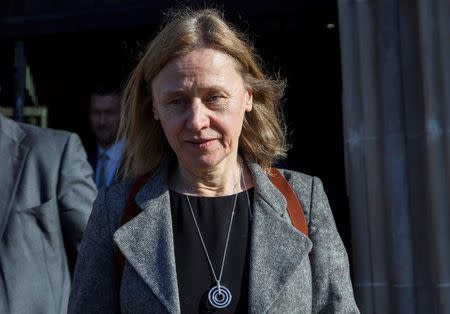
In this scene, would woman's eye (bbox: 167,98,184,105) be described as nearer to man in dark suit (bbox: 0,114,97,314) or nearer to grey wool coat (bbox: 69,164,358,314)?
grey wool coat (bbox: 69,164,358,314)

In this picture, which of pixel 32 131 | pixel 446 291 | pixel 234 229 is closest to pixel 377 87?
pixel 446 291

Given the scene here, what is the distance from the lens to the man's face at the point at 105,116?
6070 mm

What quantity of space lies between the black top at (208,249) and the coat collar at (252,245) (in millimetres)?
30

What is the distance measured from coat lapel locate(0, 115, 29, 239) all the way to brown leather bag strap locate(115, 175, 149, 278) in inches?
44.6

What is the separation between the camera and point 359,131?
183 inches

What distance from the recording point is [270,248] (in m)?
2.82

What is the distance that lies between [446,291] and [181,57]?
2190 millimetres

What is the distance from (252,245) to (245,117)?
1.53 feet

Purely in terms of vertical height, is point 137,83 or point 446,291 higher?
point 137,83

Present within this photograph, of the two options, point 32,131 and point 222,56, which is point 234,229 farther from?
point 32,131

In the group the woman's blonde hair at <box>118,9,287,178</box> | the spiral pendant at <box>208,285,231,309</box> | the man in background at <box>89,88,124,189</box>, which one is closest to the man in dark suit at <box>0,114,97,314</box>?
the woman's blonde hair at <box>118,9,287,178</box>

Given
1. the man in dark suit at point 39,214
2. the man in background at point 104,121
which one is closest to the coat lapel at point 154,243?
the man in dark suit at point 39,214

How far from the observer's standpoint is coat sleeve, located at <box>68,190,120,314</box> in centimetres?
281

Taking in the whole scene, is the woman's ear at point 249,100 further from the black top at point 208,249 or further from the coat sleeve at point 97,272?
the coat sleeve at point 97,272
